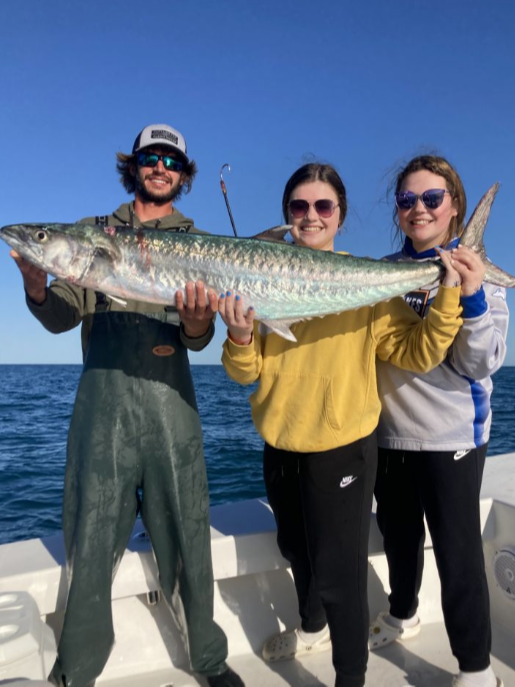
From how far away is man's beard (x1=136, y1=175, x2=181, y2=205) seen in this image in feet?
9.78

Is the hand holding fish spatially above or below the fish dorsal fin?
below

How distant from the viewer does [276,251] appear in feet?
9.63

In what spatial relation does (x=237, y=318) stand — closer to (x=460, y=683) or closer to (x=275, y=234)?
(x=275, y=234)

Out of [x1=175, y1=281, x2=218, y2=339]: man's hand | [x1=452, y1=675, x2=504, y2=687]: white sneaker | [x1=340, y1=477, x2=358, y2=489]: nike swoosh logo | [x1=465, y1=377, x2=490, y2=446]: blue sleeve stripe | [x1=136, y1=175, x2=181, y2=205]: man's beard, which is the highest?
[x1=136, y1=175, x2=181, y2=205]: man's beard

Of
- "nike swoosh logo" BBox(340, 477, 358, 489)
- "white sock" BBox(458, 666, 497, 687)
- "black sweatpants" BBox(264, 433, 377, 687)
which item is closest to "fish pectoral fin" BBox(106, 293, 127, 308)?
"black sweatpants" BBox(264, 433, 377, 687)

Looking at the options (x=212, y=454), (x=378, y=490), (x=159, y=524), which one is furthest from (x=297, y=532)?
(x=212, y=454)

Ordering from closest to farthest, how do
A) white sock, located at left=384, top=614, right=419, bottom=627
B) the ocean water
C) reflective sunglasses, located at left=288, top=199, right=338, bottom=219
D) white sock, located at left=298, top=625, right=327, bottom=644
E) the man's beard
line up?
reflective sunglasses, located at left=288, top=199, right=338, bottom=219
the man's beard
white sock, located at left=298, top=625, right=327, bottom=644
white sock, located at left=384, top=614, right=419, bottom=627
the ocean water

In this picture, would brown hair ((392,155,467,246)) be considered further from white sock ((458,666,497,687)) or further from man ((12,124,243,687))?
white sock ((458,666,497,687))

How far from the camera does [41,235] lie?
2730 mm

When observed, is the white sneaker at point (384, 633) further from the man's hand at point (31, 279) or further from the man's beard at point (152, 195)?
the man's beard at point (152, 195)

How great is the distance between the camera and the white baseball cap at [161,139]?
9.47 ft

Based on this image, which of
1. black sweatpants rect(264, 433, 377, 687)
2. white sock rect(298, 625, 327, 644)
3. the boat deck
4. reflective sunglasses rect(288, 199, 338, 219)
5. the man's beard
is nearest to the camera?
black sweatpants rect(264, 433, 377, 687)

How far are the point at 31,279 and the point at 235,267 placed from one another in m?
1.08

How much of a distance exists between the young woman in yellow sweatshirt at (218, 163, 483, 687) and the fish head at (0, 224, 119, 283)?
0.74 m
